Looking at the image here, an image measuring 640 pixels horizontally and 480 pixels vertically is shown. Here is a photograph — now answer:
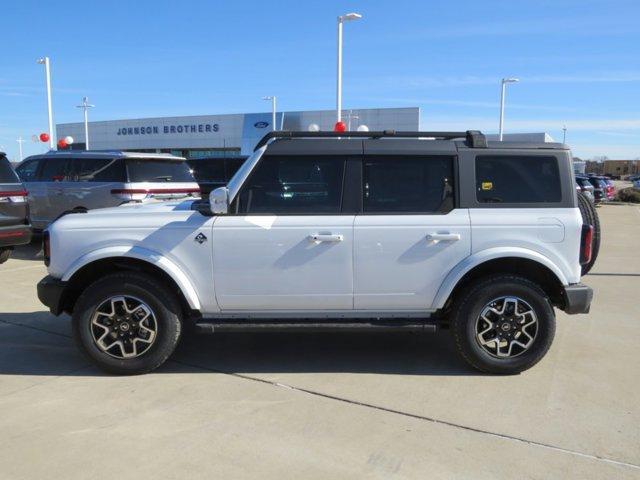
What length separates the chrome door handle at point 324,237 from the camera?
180 inches

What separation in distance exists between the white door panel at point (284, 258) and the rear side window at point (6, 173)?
224 inches

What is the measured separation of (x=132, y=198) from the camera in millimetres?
10656

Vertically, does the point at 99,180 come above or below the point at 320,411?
above

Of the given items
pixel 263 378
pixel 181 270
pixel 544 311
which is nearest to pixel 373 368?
pixel 263 378

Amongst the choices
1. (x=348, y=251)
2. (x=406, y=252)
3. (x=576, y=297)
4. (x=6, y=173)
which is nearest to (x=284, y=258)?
(x=348, y=251)

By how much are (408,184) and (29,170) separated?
971 centimetres

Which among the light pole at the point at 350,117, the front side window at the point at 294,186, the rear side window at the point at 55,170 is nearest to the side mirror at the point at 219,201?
the front side window at the point at 294,186

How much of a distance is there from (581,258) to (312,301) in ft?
7.23

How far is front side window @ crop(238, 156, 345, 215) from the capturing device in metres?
4.70

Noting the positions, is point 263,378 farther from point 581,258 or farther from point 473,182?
point 581,258

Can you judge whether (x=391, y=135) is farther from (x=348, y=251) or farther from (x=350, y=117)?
(x=350, y=117)

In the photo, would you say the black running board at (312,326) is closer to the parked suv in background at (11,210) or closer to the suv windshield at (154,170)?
the parked suv in background at (11,210)

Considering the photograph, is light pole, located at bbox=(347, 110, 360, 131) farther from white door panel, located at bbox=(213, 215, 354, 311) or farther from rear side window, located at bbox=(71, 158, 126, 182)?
white door panel, located at bbox=(213, 215, 354, 311)

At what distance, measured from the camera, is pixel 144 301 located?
4.65 meters
